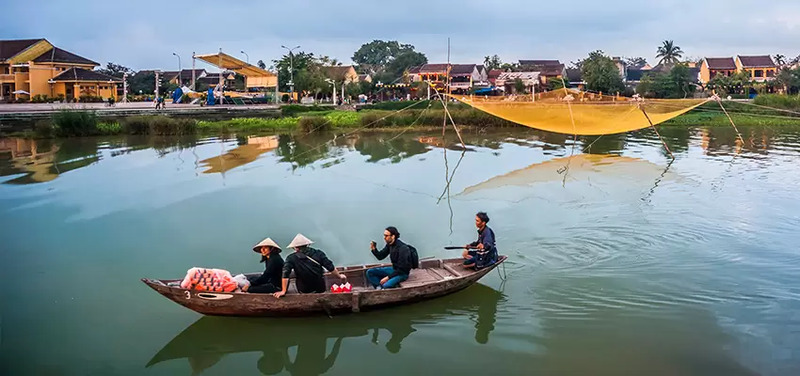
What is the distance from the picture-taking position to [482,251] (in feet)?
23.7

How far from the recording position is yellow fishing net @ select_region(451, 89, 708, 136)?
639 inches

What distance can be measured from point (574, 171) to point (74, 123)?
19.6 metres

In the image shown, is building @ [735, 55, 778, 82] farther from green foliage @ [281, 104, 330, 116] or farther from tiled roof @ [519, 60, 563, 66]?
green foliage @ [281, 104, 330, 116]

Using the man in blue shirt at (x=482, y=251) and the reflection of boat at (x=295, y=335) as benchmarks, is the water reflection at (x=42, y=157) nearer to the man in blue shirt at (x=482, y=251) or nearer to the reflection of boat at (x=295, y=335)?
the reflection of boat at (x=295, y=335)

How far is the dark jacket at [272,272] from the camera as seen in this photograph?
6508 millimetres

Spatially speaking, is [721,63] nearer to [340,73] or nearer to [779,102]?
[779,102]

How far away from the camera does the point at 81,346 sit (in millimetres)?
6230

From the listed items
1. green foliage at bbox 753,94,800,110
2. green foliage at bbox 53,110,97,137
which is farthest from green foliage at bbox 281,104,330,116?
green foliage at bbox 753,94,800,110

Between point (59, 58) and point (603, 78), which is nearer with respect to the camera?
point (59, 58)

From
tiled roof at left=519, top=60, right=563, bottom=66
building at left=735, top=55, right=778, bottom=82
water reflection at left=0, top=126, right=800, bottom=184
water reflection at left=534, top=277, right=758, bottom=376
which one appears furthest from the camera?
tiled roof at left=519, top=60, right=563, bottom=66

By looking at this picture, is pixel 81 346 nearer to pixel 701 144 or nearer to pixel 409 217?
pixel 409 217

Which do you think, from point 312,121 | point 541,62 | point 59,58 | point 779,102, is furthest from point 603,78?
point 59,58

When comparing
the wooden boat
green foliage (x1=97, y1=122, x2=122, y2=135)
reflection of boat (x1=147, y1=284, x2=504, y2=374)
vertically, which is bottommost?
reflection of boat (x1=147, y1=284, x2=504, y2=374)

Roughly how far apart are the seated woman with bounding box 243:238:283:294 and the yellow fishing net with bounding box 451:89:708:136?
10.8m
